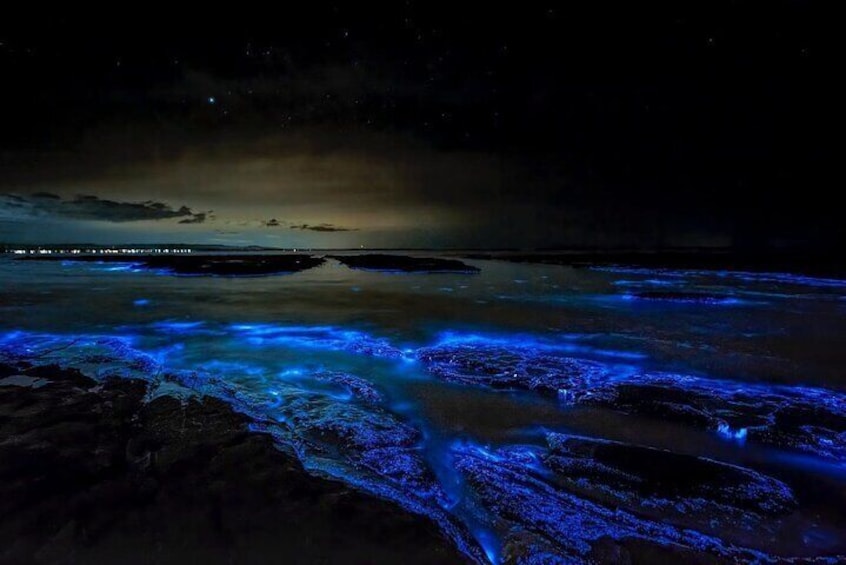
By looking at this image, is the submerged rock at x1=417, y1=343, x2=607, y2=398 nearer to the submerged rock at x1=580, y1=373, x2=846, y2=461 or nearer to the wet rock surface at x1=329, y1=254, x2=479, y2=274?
the submerged rock at x1=580, y1=373, x2=846, y2=461

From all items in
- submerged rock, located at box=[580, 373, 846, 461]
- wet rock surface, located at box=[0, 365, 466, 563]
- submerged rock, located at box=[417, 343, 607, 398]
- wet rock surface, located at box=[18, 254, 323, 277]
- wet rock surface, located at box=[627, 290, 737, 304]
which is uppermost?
wet rock surface, located at box=[18, 254, 323, 277]

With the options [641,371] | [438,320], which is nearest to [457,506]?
[641,371]

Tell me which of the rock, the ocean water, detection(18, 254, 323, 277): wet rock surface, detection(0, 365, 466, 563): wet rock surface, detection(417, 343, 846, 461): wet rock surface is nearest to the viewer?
detection(0, 365, 466, 563): wet rock surface

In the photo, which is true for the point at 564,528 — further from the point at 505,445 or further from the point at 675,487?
the point at 505,445

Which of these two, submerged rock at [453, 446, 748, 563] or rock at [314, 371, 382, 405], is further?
rock at [314, 371, 382, 405]

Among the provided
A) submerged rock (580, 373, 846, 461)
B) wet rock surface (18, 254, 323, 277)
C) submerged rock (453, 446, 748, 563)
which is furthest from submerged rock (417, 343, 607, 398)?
wet rock surface (18, 254, 323, 277)

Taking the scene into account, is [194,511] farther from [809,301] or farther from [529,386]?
[809,301]
